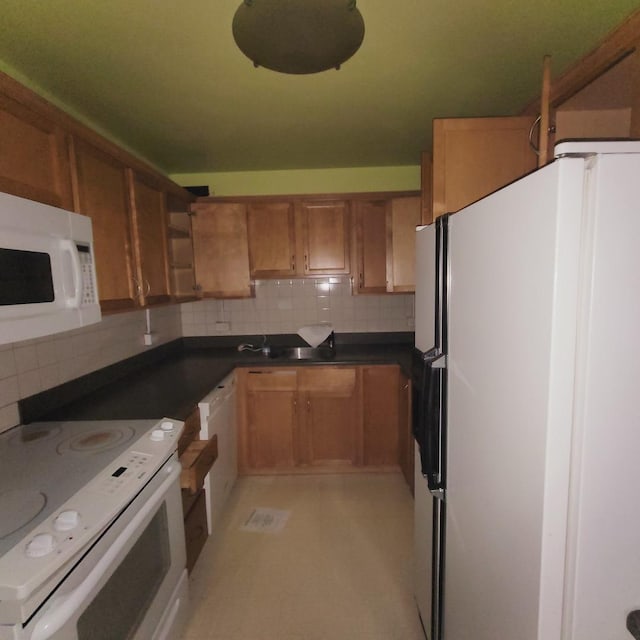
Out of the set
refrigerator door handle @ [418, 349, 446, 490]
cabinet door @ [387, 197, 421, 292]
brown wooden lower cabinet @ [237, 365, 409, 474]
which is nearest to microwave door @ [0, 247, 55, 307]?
refrigerator door handle @ [418, 349, 446, 490]

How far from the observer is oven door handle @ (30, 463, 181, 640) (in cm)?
73

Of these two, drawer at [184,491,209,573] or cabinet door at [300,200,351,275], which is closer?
drawer at [184,491,209,573]

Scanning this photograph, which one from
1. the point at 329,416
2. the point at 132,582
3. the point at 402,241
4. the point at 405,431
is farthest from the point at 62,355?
the point at 402,241

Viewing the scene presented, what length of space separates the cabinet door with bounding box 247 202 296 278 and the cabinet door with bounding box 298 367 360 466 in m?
0.83

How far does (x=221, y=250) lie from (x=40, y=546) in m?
2.19

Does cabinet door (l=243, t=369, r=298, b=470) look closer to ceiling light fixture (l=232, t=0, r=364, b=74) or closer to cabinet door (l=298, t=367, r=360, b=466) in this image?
cabinet door (l=298, t=367, r=360, b=466)

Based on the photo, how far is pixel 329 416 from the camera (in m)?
2.58

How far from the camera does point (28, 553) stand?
0.75m

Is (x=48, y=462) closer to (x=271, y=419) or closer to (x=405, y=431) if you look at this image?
(x=271, y=419)

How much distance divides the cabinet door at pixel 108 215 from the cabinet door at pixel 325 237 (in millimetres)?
1254

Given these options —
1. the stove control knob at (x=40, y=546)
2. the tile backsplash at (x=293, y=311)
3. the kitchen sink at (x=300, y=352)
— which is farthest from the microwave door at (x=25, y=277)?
the kitchen sink at (x=300, y=352)

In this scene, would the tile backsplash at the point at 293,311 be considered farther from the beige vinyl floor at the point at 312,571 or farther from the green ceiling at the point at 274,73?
the beige vinyl floor at the point at 312,571

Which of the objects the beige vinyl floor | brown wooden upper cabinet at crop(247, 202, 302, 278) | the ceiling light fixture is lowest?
the beige vinyl floor

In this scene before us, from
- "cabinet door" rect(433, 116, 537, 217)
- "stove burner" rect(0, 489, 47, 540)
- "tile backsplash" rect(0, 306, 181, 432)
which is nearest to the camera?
"stove burner" rect(0, 489, 47, 540)
